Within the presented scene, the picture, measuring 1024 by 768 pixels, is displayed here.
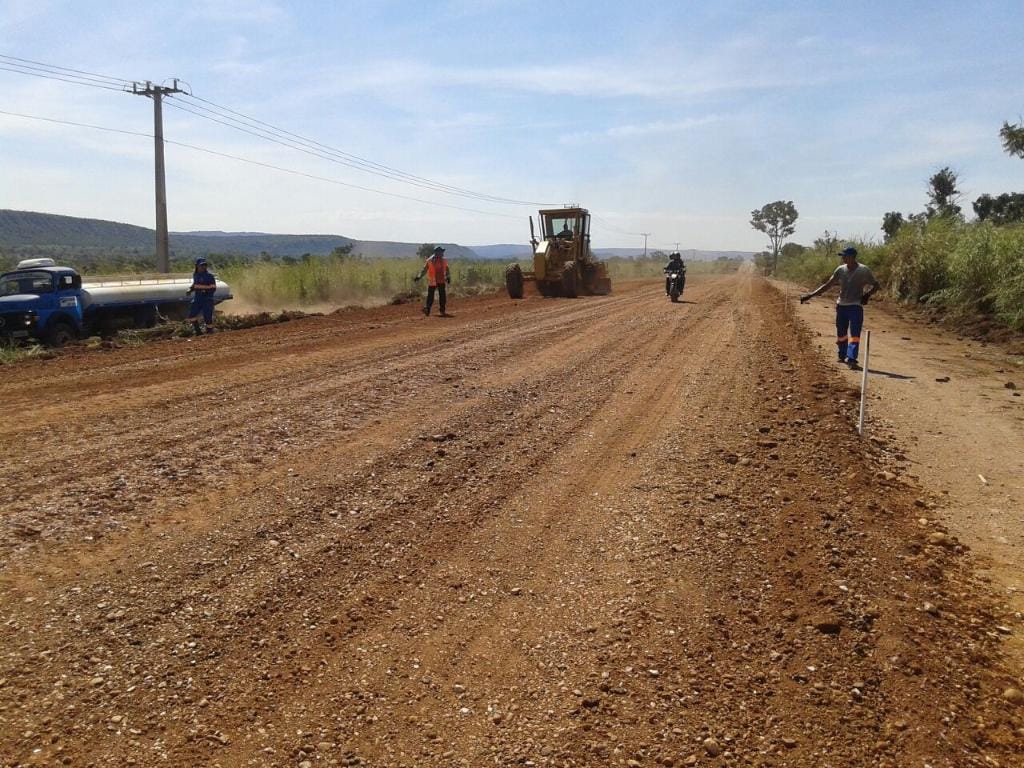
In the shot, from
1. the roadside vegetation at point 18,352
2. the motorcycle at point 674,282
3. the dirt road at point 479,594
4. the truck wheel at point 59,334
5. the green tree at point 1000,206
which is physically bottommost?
the dirt road at point 479,594

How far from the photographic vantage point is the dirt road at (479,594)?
110 inches

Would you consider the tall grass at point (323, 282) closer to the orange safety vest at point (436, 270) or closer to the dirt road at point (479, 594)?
the orange safety vest at point (436, 270)

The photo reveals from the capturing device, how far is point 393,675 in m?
3.15

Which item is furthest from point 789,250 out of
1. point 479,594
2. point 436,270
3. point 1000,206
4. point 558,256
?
point 479,594

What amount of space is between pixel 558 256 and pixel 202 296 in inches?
545

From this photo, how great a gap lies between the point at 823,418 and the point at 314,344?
844 centimetres

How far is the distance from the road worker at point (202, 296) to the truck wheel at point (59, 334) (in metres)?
2.21

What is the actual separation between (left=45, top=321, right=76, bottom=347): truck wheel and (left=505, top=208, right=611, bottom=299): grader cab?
541 inches

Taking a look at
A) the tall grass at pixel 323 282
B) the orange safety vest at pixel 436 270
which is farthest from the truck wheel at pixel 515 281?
the orange safety vest at pixel 436 270

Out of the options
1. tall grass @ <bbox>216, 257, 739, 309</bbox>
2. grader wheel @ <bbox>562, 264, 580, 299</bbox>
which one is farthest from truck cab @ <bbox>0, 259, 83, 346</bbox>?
grader wheel @ <bbox>562, 264, 580, 299</bbox>

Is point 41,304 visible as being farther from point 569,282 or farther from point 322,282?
point 569,282

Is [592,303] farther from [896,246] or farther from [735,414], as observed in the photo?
[735,414]

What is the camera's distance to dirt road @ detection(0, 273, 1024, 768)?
9.20 feet

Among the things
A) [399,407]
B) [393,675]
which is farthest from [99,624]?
[399,407]
